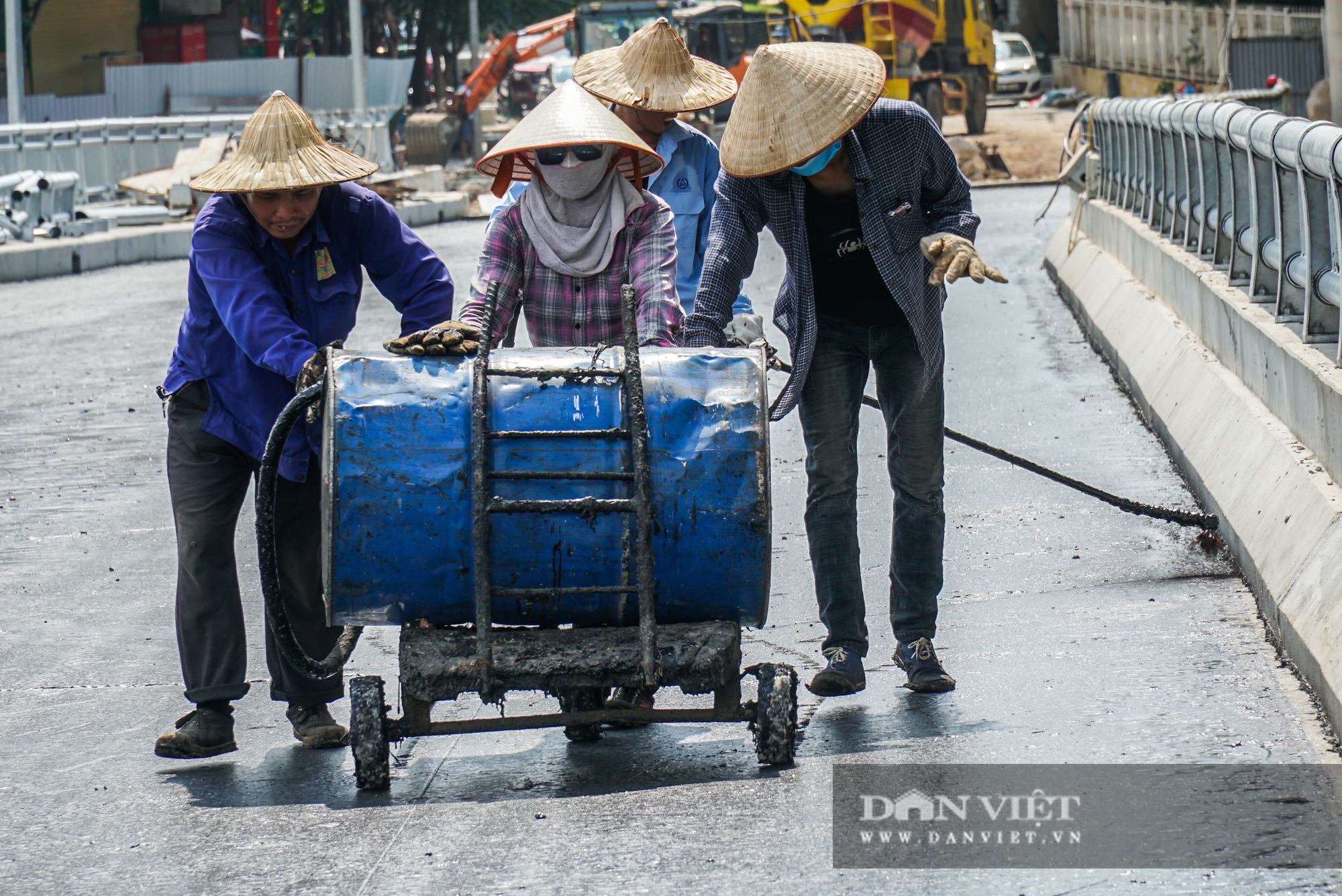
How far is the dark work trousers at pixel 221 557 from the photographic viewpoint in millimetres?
4949

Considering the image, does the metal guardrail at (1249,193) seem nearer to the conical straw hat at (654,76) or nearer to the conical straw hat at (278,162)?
the conical straw hat at (654,76)

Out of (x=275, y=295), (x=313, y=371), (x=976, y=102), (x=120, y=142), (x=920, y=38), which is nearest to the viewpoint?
(x=313, y=371)

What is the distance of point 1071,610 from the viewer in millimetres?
5984

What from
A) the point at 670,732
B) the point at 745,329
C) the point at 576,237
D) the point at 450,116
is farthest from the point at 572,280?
the point at 450,116

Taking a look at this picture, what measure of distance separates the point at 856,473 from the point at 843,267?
1.94ft

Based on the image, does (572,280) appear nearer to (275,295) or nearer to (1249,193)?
(275,295)

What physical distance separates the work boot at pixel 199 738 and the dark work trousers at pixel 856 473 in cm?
172

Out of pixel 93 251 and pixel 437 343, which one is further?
pixel 93 251

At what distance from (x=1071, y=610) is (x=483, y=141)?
1654 inches

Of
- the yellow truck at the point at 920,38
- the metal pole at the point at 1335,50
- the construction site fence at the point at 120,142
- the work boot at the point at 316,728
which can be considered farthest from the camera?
the yellow truck at the point at 920,38

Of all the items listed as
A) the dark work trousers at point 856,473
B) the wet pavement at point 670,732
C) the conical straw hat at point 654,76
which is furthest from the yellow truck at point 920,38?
the dark work trousers at point 856,473

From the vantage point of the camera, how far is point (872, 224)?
495 centimetres

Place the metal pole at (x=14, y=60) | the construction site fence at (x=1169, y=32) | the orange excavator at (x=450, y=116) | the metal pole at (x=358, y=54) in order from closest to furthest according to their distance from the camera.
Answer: the metal pole at (x=14, y=60)
the metal pole at (x=358, y=54)
the construction site fence at (x=1169, y=32)
the orange excavator at (x=450, y=116)

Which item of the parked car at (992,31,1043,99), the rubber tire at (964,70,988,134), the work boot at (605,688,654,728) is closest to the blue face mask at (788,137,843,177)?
the work boot at (605,688,654,728)
